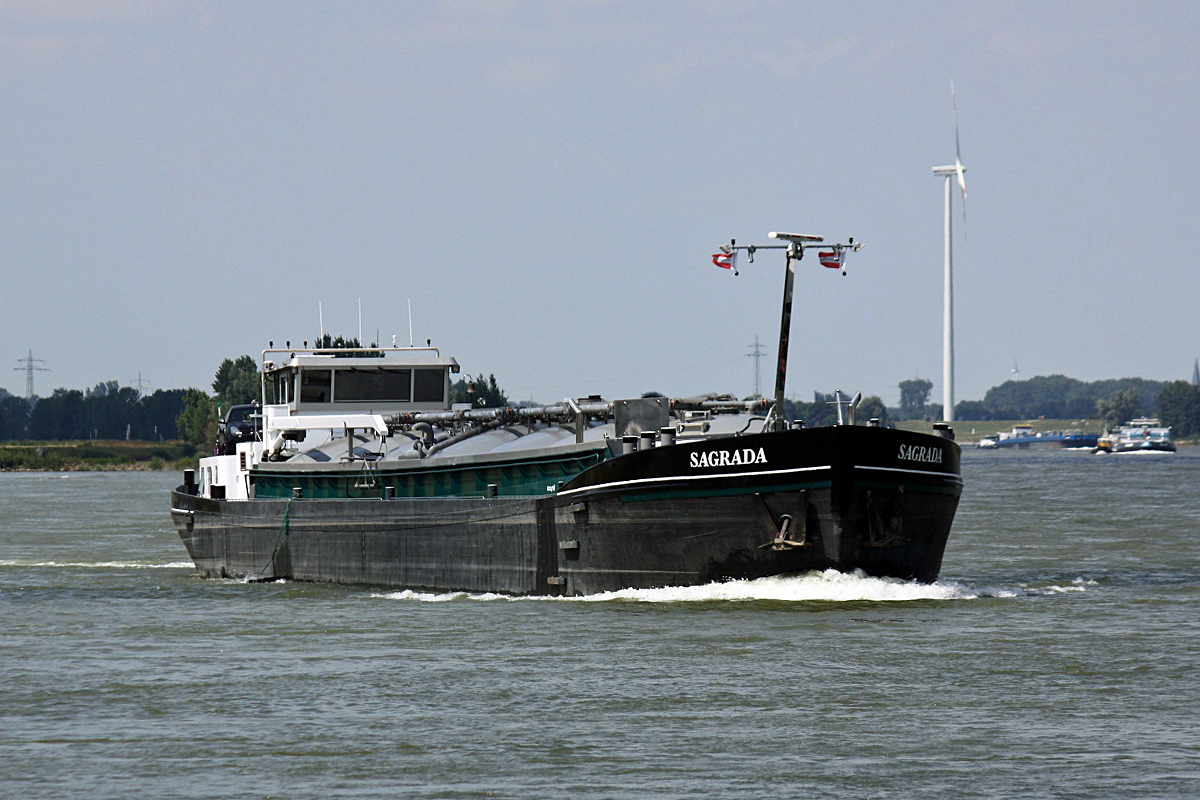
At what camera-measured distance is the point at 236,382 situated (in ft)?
507

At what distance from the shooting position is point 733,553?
76.6 feet

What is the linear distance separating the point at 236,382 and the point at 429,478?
129m

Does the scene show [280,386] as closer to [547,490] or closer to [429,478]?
[429,478]

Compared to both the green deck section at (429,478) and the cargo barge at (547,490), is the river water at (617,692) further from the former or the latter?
the green deck section at (429,478)

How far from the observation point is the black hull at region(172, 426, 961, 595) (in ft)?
74.5

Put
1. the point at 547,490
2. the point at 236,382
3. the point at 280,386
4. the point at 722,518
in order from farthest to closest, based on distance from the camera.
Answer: the point at 236,382, the point at 280,386, the point at 547,490, the point at 722,518

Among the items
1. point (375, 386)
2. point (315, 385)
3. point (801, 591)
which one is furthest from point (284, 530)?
point (801, 591)

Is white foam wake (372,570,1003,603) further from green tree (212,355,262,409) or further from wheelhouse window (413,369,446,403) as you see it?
green tree (212,355,262,409)

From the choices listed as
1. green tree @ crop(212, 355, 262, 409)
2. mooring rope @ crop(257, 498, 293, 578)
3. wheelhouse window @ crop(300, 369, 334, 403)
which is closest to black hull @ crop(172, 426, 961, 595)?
mooring rope @ crop(257, 498, 293, 578)

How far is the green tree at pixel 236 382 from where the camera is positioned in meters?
150

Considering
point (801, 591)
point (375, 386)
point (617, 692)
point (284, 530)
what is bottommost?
point (617, 692)

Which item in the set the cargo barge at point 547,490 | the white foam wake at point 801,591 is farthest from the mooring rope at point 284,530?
the white foam wake at point 801,591

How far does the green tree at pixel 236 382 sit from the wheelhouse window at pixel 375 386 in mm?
109886

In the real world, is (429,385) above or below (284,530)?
above
